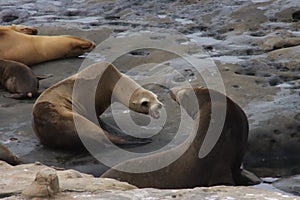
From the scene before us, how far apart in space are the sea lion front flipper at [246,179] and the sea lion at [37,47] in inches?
173

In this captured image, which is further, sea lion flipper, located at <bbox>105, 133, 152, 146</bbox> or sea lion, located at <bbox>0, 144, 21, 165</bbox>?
sea lion flipper, located at <bbox>105, 133, 152, 146</bbox>

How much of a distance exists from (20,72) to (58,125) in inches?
73.8

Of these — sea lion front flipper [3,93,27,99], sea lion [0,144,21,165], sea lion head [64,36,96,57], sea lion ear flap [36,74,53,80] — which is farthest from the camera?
sea lion head [64,36,96,57]

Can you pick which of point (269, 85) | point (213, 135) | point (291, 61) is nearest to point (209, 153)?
point (213, 135)

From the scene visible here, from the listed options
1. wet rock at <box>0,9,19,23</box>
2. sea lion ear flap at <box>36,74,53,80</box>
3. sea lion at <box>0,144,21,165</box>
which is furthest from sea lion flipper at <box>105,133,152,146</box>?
wet rock at <box>0,9,19,23</box>

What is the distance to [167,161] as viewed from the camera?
5836 millimetres

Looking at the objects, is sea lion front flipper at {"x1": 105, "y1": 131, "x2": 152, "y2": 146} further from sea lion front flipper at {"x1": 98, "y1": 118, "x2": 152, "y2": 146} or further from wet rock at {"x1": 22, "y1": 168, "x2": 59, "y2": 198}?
wet rock at {"x1": 22, "y1": 168, "x2": 59, "y2": 198}

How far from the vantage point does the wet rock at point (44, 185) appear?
163 inches

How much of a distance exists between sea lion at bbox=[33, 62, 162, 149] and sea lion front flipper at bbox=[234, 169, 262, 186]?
4.22 ft

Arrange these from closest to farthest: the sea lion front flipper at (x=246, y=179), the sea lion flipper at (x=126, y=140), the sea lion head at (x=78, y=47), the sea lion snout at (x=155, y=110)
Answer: the sea lion front flipper at (x=246, y=179) → the sea lion flipper at (x=126, y=140) → the sea lion snout at (x=155, y=110) → the sea lion head at (x=78, y=47)

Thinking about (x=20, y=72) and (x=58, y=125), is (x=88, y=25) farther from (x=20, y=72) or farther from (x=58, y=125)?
(x=58, y=125)

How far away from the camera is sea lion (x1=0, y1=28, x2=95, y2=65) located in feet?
32.3

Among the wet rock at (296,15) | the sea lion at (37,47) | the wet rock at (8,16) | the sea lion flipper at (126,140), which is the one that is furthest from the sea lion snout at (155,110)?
the wet rock at (8,16)

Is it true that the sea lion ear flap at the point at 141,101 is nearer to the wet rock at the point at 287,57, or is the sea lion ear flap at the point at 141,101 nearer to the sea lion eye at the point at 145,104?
the sea lion eye at the point at 145,104
